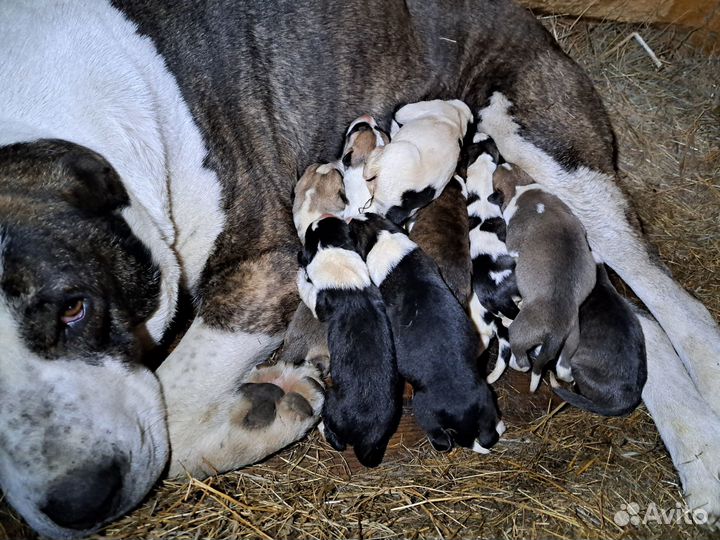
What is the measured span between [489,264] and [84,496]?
67.9 inches

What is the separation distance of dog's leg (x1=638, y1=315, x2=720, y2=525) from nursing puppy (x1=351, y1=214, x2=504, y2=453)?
2.38 ft

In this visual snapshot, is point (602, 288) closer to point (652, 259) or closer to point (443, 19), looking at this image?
point (652, 259)

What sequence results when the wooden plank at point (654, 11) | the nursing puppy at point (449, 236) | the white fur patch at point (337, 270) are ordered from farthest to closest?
the wooden plank at point (654, 11) < the nursing puppy at point (449, 236) < the white fur patch at point (337, 270)

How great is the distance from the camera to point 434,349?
2557 millimetres

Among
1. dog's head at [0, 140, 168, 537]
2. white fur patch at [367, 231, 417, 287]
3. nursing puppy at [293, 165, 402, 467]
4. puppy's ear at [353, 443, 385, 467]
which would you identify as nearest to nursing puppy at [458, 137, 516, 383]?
white fur patch at [367, 231, 417, 287]

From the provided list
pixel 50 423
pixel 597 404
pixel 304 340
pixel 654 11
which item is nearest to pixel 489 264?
pixel 597 404

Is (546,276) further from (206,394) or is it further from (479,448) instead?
(206,394)

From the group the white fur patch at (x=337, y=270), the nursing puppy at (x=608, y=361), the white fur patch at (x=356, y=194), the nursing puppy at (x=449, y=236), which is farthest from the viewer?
the white fur patch at (x=356, y=194)

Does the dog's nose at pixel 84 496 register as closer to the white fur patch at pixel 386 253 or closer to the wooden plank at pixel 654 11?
the white fur patch at pixel 386 253

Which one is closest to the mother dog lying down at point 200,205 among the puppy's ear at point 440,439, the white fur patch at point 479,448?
the puppy's ear at point 440,439

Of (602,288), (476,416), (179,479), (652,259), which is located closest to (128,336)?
(179,479)

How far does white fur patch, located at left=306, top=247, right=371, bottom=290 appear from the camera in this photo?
8.61ft

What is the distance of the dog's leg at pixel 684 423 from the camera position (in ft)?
8.73

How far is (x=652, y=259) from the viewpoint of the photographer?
320 centimetres
